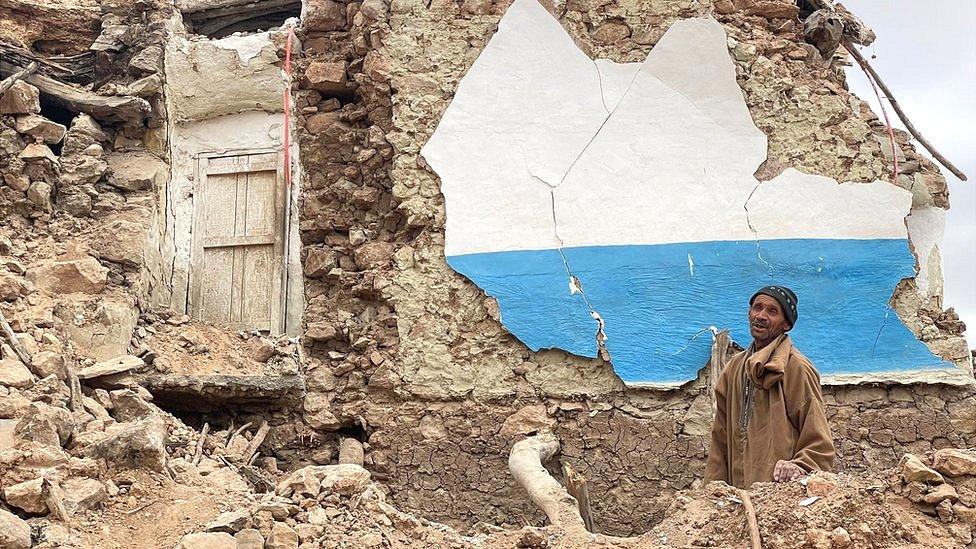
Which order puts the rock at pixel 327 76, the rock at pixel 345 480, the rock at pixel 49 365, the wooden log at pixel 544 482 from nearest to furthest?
the rock at pixel 345 480
the wooden log at pixel 544 482
the rock at pixel 49 365
the rock at pixel 327 76

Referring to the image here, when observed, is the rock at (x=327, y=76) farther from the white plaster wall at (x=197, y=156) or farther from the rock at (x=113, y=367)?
the rock at (x=113, y=367)

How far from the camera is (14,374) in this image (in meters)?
4.04

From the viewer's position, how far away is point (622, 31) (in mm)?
5574

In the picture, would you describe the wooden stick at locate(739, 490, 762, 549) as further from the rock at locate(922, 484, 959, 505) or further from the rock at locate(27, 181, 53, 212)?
the rock at locate(27, 181, 53, 212)

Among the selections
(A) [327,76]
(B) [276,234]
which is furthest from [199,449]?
(B) [276,234]

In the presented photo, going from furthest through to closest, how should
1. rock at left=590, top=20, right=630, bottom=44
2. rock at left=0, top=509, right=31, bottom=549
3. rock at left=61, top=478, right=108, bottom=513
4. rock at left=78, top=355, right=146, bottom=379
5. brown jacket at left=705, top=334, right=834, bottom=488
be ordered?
rock at left=590, top=20, right=630, bottom=44 → rock at left=78, top=355, right=146, bottom=379 → brown jacket at left=705, top=334, right=834, bottom=488 → rock at left=61, top=478, right=108, bottom=513 → rock at left=0, top=509, right=31, bottom=549

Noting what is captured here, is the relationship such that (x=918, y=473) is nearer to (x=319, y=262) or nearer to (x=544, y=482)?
(x=544, y=482)

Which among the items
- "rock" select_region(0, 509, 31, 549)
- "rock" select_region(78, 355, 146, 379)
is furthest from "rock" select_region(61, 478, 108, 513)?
"rock" select_region(78, 355, 146, 379)

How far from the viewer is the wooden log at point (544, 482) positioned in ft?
12.9

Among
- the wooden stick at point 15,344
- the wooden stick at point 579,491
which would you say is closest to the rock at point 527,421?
the wooden stick at point 579,491

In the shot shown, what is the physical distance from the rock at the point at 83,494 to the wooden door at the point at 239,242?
3298 mm

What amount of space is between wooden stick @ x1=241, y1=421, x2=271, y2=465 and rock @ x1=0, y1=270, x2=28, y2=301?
1529mm

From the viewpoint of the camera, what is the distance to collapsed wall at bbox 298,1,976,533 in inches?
195

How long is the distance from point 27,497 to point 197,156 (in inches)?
172
